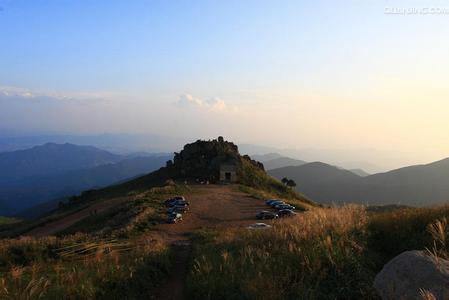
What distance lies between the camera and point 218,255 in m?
10.5

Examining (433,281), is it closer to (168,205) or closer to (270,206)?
(168,205)

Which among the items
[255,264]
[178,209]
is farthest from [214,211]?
[255,264]

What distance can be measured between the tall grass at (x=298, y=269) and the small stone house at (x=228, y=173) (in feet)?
151

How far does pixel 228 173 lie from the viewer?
185 ft

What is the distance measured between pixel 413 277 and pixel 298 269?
2.13m

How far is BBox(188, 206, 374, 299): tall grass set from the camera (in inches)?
292

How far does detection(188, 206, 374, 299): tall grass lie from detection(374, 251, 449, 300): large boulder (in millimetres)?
595

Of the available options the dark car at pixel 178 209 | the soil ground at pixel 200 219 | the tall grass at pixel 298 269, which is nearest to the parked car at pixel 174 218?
the soil ground at pixel 200 219

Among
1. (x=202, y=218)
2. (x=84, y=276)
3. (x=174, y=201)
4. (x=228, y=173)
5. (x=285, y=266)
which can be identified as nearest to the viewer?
(x=285, y=266)

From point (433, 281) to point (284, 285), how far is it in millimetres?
2433

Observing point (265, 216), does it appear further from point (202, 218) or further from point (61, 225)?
point (61, 225)

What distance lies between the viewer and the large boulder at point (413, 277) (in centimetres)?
624

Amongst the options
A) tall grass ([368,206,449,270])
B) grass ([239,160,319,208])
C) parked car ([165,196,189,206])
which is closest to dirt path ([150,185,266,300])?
parked car ([165,196,189,206])

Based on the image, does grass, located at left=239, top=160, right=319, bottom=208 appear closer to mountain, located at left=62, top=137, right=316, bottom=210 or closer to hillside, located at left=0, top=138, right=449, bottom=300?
mountain, located at left=62, top=137, right=316, bottom=210
